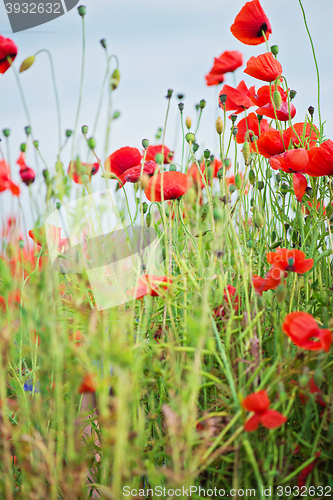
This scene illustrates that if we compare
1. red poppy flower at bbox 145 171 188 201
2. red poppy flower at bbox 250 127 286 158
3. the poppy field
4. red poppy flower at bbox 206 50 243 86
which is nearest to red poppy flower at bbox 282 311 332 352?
the poppy field

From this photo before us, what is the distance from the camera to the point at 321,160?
77 cm

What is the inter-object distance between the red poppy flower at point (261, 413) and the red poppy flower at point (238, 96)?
0.73 metres

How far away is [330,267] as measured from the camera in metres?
0.90

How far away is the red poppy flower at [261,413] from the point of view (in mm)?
451

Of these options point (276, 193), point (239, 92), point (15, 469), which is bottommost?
point (15, 469)

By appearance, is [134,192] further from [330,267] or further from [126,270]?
[330,267]

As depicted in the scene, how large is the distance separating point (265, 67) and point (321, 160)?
0.27 metres

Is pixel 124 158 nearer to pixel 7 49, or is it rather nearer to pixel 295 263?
pixel 7 49

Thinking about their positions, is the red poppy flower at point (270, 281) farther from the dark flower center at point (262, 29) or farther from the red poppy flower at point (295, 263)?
the dark flower center at point (262, 29)

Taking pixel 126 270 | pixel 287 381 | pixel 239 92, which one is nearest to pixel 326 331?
pixel 287 381

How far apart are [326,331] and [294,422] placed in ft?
0.88

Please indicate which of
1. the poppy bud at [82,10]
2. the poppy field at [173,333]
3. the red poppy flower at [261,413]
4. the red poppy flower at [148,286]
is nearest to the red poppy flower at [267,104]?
the poppy field at [173,333]

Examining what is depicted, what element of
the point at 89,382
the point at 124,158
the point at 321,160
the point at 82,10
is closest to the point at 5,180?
the point at 124,158

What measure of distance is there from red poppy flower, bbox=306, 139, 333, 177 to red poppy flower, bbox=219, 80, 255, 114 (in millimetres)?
273
